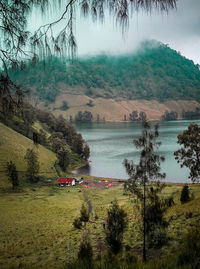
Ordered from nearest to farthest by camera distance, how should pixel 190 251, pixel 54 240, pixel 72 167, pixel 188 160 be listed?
pixel 190 251, pixel 54 240, pixel 188 160, pixel 72 167

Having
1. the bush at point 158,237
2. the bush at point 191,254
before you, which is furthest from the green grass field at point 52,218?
the bush at point 191,254

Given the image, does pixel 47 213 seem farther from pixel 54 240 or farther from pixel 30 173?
pixel 30 173

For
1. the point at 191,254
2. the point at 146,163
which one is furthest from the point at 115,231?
the point at 191,254

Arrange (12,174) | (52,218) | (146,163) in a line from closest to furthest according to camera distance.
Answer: (146,163) → (52,218) → (12,174)

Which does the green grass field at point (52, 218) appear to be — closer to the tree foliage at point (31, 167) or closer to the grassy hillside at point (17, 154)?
the grassy hillside at point (17, 154)

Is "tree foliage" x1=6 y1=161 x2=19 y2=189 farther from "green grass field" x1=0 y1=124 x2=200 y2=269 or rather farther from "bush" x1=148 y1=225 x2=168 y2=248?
"bush" x1=148 y1=225 x2=168 y2=248

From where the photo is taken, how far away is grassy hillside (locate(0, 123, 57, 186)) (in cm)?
6294

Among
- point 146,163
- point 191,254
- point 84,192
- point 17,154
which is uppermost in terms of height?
point 146,163

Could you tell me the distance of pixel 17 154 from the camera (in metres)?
66.9

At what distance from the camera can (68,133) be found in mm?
112500

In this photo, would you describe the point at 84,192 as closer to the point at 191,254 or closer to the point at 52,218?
the point at 52,218

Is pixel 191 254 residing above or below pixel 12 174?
above

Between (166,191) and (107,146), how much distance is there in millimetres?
59500

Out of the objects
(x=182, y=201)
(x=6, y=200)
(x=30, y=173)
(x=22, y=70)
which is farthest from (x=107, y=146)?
(x=22, y=70)
